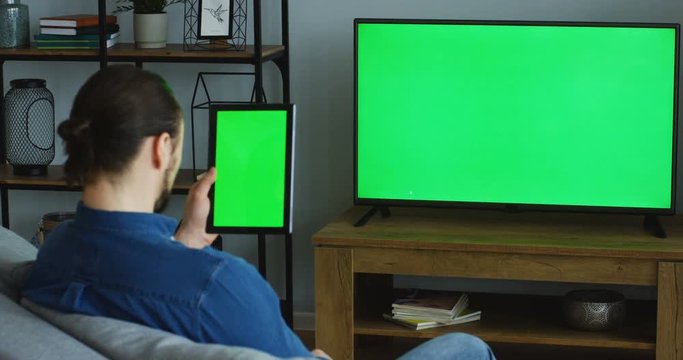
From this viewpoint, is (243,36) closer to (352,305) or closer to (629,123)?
(352,305)

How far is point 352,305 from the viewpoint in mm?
3418

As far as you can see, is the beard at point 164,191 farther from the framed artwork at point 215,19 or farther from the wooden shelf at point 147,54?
the framed artwork at point 215,19

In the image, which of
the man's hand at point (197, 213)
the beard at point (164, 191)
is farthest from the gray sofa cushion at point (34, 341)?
the man's hand at point (197, 213)

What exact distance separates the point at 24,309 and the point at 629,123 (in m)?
2.16

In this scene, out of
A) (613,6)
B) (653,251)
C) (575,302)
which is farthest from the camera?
(613,6)

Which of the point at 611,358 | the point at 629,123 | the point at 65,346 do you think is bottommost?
the point at 611,358

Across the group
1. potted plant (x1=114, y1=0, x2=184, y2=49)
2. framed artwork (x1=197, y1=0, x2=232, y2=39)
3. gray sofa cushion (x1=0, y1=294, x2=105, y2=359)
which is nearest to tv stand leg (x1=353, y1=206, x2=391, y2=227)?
framed artwork (x1=197, y1=0, x2=232, y2=39)

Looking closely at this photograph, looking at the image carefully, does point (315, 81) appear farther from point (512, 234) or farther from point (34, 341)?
point (34, 341)

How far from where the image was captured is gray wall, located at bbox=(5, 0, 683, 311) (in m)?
3.77

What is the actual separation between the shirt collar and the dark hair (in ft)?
0.20

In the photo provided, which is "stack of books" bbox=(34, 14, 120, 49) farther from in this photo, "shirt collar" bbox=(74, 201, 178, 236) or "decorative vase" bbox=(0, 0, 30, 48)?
"shirt collar" bbox=(74, 201, 178, 236)

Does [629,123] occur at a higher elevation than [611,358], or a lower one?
higher

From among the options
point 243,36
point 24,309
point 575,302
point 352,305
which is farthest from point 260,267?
point 24,309

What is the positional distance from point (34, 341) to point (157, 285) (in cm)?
20
